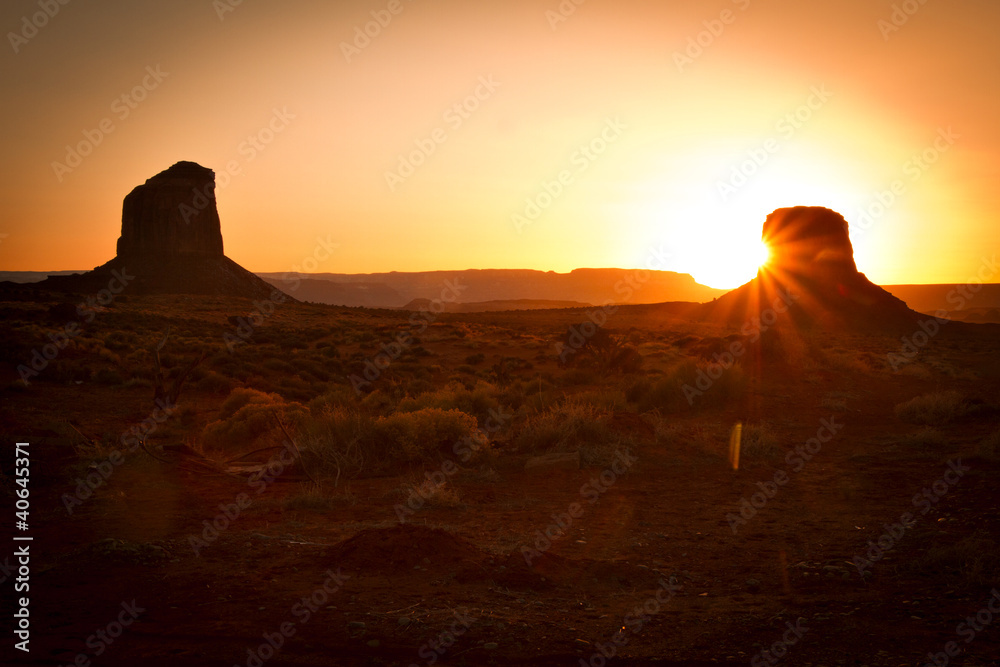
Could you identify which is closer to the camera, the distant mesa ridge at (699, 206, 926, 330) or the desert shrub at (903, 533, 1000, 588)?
the desert shrub at (903, 533, 1000, 588)

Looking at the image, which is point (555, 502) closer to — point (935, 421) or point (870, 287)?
point (935, 421)

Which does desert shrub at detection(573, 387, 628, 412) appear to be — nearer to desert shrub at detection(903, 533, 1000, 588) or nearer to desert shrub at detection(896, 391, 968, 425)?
desert shrub at detection(896, 391, 968, 425)

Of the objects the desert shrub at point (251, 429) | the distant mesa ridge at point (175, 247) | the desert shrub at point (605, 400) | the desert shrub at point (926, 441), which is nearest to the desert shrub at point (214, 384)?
the desert shrub at point (251, 429)

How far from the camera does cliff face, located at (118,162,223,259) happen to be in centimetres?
8344

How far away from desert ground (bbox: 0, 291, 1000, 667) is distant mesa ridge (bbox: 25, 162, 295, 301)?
6277cm

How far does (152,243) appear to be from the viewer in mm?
84000

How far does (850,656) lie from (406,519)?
4.68 meters

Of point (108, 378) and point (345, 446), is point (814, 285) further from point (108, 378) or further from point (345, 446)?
point (345, 446)

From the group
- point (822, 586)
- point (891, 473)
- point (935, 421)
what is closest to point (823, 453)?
point (891, 473)

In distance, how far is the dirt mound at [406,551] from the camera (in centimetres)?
566

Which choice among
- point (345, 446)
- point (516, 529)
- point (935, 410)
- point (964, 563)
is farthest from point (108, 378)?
point (935, 410)

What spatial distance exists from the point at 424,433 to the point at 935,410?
10.1 meters

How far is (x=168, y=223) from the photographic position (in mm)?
85062

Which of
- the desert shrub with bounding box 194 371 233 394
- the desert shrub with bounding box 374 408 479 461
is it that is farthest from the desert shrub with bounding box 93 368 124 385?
the desert shrub with bounding box 374 408 479 461
